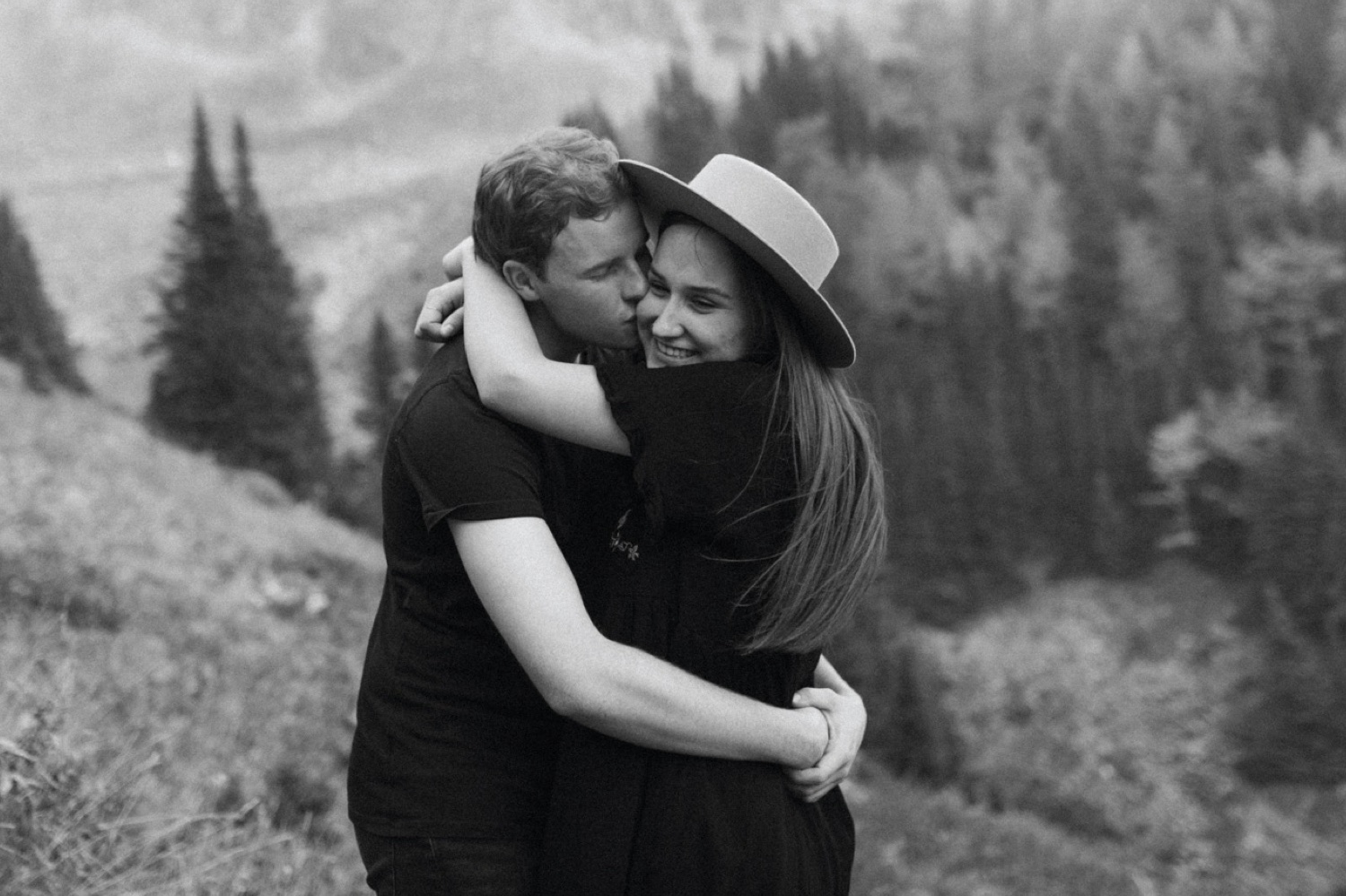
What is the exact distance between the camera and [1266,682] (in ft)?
180

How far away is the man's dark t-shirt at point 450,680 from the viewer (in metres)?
2.38

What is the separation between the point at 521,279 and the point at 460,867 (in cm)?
112

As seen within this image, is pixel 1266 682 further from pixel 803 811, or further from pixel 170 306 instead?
pixel 803 811

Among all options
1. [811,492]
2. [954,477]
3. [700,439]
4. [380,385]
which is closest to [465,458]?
[700,439]

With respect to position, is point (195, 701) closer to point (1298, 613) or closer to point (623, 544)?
point (623, 544)

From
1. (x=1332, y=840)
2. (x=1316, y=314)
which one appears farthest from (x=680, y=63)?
Answer: (x=1332, y=840)

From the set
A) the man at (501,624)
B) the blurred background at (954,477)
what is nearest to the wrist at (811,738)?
the man at (501,624)

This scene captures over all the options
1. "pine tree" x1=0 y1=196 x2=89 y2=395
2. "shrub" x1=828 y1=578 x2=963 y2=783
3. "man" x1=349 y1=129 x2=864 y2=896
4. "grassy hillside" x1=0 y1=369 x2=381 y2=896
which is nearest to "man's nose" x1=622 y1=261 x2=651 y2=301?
"man" x1=349 y1=129 x2=864 y2=896

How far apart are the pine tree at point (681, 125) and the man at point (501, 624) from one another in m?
92.5

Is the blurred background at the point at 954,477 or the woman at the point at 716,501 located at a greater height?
the woman at the point at 716,501

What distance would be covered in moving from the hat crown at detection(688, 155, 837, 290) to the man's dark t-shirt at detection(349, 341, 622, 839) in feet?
1.80

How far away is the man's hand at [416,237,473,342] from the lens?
2598 mm

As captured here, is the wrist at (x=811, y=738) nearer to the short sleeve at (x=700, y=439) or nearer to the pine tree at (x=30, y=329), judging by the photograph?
the short sleeve at (x=700, y=439)

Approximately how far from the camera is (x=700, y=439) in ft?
7.55
